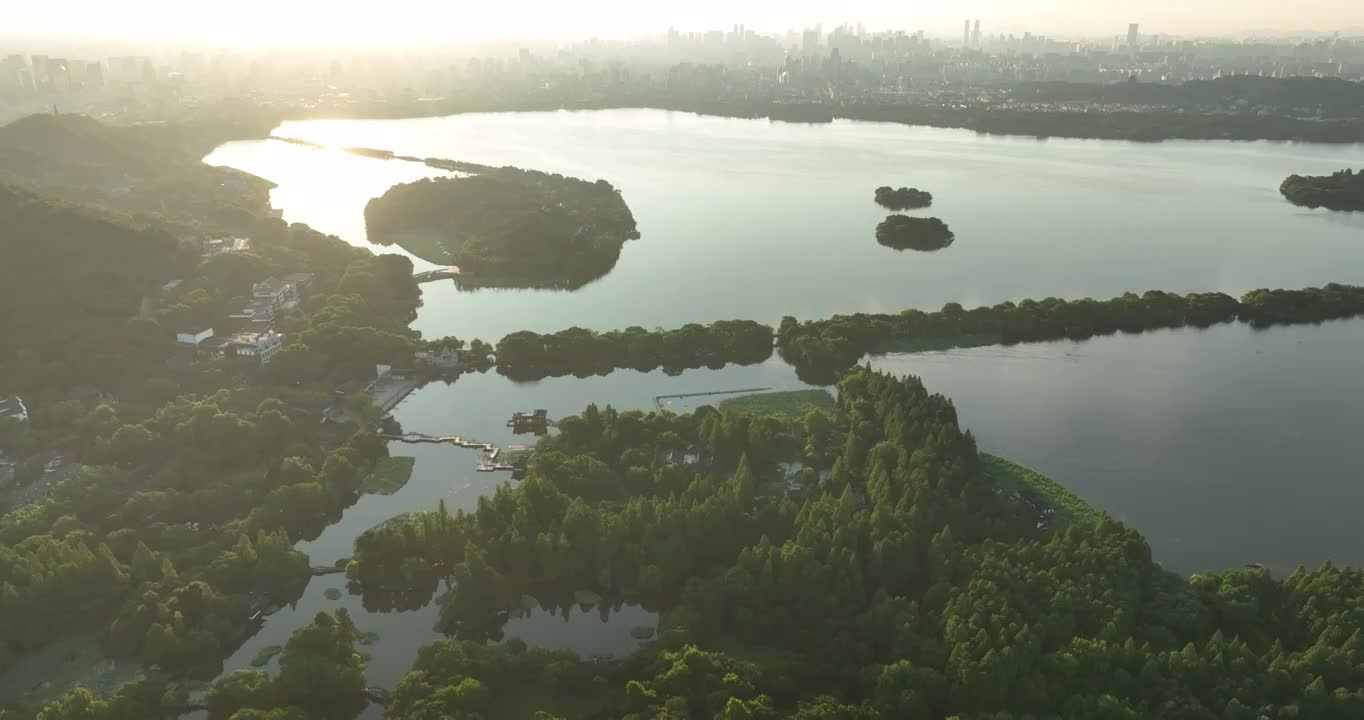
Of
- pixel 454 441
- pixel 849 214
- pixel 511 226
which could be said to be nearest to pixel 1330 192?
pixel 849 214

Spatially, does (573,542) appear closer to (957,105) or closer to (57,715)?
(57,715)

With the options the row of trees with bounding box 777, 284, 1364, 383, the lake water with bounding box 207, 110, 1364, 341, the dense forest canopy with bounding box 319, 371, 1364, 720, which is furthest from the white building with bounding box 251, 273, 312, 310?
the row of trees with bounding box 777, 284, 1364, 383

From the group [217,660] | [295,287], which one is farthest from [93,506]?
[295,287]

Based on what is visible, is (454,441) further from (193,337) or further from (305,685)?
(193,337)

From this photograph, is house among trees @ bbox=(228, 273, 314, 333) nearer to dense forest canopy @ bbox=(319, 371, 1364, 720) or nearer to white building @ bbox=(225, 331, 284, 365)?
white building @ bbox=(225, 331, 284, 365)

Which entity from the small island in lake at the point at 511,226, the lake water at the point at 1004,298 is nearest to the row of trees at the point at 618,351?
the lake water at the point at 1004,298

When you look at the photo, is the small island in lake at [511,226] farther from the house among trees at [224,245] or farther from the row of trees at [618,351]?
the row of trees at [618,351]
